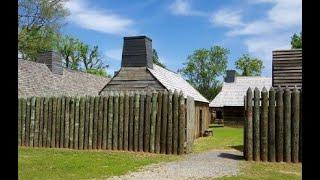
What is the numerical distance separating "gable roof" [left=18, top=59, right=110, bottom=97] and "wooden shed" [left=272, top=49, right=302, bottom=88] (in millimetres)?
13601

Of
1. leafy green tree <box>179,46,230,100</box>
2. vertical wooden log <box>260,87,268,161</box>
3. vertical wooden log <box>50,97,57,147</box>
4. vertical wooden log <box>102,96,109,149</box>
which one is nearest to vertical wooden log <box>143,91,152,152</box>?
vertical wooden log <box>102,96,109,149</box>

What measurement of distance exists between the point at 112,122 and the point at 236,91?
31.3 metres

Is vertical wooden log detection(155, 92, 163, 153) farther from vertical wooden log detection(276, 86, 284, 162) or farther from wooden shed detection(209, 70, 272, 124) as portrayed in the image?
wooden shed detection(209, 70, 272, 124)

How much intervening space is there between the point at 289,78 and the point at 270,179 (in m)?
7.26

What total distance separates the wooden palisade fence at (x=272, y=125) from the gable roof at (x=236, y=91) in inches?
1163

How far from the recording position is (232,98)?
42.7m

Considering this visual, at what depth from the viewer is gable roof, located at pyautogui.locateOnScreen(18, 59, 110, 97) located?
2469 centimetres

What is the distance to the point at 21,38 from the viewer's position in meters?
34.3

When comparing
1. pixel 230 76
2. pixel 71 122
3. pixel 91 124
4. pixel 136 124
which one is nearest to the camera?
pixel 136 124

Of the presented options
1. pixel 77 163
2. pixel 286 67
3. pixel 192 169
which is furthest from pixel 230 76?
pixel 192 169

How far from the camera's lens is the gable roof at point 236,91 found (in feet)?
138

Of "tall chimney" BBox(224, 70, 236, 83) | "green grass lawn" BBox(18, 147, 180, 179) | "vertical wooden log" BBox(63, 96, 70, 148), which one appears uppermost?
"tall chimney" BBox(224, 70, 236, 83)

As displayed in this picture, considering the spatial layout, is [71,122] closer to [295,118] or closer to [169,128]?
[169,128]

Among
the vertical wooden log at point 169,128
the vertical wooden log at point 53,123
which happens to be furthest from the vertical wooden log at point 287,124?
the vertical wooden log at point 53,123
